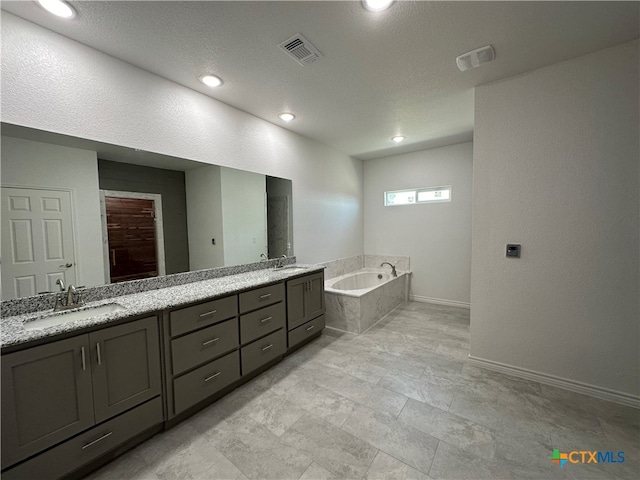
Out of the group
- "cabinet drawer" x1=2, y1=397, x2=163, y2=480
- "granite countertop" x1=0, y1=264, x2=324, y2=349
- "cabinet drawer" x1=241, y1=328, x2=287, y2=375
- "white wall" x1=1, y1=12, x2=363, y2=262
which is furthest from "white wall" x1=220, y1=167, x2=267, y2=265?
"cabinet drawer" x1=2, y1=397, x2=163, y2=480

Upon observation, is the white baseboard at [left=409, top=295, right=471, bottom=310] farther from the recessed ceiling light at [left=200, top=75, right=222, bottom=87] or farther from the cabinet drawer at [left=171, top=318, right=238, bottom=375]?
the recessed ceiling light at [left=200, top=75, right=222, bottom=87]

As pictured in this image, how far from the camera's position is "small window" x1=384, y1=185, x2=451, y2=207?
13.9 ft

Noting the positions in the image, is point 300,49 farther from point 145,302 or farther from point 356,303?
point 356,303

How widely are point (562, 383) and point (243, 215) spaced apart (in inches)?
130

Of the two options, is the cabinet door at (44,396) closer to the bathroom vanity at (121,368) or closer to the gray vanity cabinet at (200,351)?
the bathroom vanity at (121,368)

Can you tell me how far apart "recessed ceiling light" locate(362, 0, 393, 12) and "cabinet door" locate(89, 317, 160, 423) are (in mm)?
2229

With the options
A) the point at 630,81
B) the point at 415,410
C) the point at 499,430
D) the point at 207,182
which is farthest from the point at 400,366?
the point at 630,81

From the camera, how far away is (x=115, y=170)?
192cm

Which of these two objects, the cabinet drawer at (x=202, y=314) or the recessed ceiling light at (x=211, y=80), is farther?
the recessed ceiling light at (x=211, y=80)

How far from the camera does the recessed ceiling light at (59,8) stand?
138 cm

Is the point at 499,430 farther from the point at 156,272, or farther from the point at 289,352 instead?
the point at 156,272

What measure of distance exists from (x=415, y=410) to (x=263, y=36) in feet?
9.22

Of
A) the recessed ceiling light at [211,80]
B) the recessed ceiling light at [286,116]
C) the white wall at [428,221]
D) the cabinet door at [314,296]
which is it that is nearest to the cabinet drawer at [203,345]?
the cabinet door at [314,296]

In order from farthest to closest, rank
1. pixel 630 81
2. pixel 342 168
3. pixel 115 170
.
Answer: pixel 342 168, pixel 115 170, pixel 630 81
